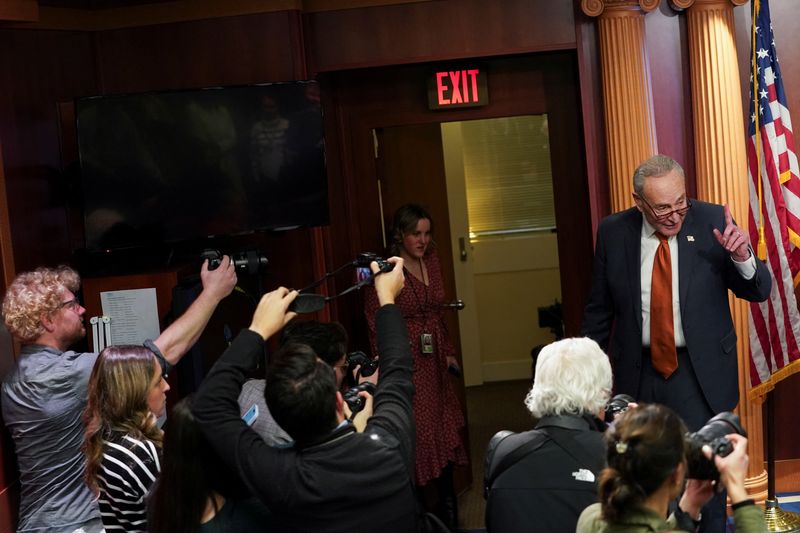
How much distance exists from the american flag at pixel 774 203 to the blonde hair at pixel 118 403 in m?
2.76

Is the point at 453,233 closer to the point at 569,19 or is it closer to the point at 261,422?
the point at 569,19

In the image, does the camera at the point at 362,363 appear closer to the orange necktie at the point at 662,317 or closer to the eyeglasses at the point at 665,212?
the orange necktie at the point at 662,317

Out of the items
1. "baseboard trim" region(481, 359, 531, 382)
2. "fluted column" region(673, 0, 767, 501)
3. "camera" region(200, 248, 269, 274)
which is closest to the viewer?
"camera" region(200, 248, 269, 274)

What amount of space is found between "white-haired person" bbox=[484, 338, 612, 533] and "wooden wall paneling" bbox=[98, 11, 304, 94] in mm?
2687

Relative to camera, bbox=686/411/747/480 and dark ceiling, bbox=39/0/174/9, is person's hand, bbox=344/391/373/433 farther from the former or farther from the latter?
dark ceiling, bbox=39/0/174/9

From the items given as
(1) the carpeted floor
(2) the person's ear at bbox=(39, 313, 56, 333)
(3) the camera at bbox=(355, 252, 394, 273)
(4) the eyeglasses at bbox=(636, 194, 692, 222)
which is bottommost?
(1) the carpeted floor

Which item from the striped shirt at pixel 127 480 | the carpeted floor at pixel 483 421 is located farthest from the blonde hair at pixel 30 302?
the carpeted floor at pixel 483 421

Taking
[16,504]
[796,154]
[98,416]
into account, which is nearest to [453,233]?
[796,154]

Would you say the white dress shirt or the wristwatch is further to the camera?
the white dress shirt

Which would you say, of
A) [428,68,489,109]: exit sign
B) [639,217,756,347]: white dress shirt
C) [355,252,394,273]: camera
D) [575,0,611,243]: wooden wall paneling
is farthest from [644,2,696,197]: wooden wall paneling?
[355,252,394,273]: camera

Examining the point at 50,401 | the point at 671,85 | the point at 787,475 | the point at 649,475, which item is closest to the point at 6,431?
the point at 50,401

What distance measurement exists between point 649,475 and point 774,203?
285 cm

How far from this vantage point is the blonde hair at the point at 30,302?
11.3 feet

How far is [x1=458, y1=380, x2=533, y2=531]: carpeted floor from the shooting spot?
5.31 meters
